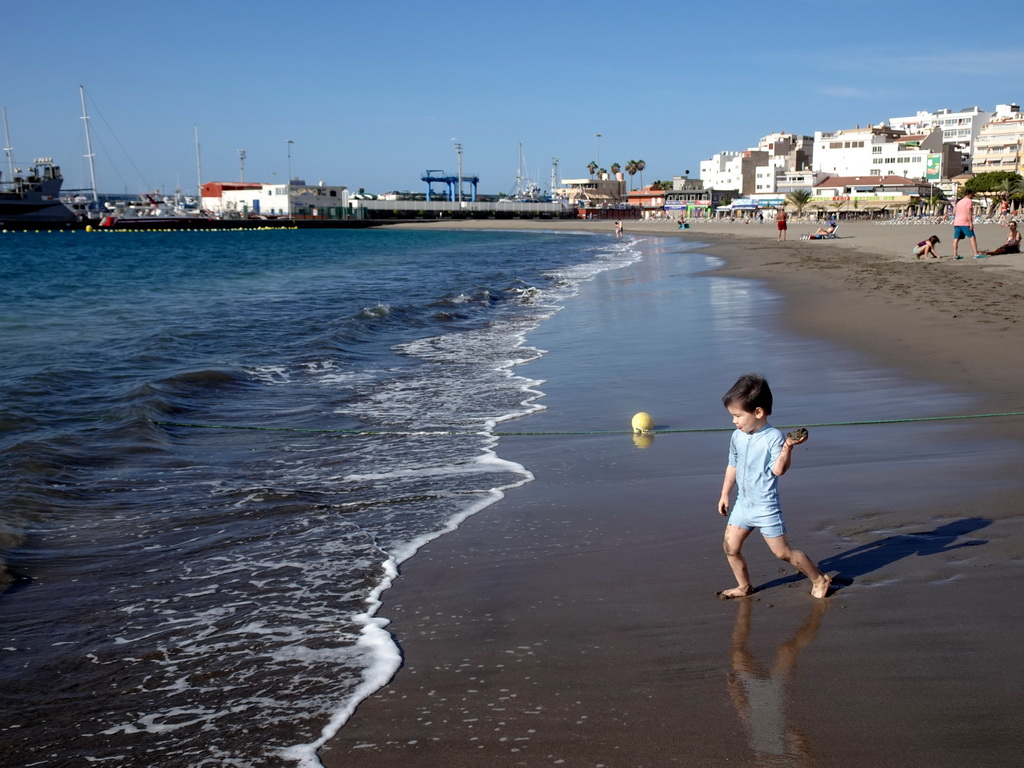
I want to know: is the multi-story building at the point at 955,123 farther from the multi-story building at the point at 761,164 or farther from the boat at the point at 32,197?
the boat at the point at 32,197

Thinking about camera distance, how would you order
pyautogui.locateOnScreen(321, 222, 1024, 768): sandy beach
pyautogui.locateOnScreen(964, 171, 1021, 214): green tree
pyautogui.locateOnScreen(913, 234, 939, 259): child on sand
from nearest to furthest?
pyautogui.locateOnScreen(321, 222, 1024, 768): sandy beach < pyautogui.locateOnScreen(913, 234, 939, 259): child on sand < pyautogui.locateOnScreen(964, 171, 1021, 214): green tree

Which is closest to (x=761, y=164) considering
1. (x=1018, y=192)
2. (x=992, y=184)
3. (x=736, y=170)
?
(x=736, y=170)

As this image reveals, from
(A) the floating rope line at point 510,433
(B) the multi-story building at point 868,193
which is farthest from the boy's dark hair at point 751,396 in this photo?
(B) the multi-story building at point 868,193

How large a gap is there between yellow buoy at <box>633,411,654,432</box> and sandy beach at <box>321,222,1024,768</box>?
184 millimetres

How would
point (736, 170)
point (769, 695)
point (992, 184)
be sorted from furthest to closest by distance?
point (736, 170) → point (992, 184) → point (769, 695)

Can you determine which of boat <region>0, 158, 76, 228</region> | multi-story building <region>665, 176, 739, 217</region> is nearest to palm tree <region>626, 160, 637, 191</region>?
multi-story building <region>665, 176, 739, 217</region>

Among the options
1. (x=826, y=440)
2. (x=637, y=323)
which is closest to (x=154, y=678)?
(x=826, y=440)

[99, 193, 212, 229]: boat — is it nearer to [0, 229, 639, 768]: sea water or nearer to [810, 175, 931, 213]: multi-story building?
[810, 175, 931, 213]: multi-story building

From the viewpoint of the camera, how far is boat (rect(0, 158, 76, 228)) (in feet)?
308

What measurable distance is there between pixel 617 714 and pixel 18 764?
6.66ft

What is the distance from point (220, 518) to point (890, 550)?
4.02 m

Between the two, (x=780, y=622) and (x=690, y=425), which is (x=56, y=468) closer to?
(x=690, y=425)

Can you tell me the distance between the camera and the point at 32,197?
311ft

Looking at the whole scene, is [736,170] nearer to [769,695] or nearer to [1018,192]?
[1018,192]
